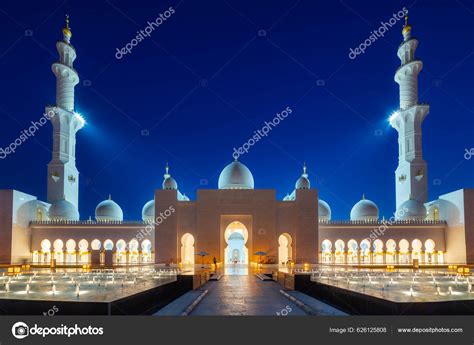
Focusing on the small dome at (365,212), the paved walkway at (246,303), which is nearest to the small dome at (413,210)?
the small dome at (365,212)

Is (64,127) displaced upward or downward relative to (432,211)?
upward

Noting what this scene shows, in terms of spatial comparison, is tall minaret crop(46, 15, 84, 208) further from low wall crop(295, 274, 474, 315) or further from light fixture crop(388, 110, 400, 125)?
low wall crop(295, 274, 474, 315)

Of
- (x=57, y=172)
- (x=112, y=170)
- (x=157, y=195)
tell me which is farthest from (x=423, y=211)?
(x=112, y=170)

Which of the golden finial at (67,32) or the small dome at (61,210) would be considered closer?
the small dome at (61,210)
